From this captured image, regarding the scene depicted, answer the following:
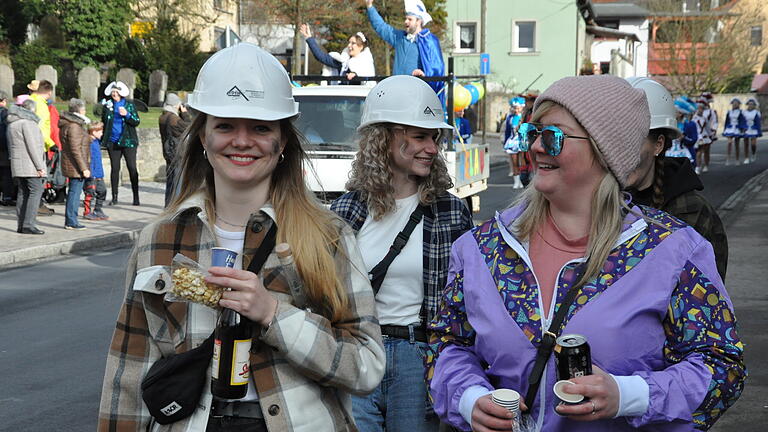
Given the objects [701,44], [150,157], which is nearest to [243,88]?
[150,157]

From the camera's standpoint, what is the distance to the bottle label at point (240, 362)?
2363 millimetres

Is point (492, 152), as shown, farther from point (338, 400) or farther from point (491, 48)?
point (338, 400)

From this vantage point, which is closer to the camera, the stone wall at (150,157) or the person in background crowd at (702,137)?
the stone wall at (150,157)

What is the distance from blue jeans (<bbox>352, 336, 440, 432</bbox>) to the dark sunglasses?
136cm

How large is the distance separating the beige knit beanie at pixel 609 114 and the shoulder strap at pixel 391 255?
1376 millimetres

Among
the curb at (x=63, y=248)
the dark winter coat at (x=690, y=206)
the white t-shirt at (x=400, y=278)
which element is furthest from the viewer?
the curb at (x=63, y=248)

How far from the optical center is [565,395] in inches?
89.7

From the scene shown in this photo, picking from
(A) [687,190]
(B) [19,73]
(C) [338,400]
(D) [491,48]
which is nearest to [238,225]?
(C) [338,400]

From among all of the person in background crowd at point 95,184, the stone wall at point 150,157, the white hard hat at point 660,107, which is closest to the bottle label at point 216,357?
the white hard hat at point 660,107

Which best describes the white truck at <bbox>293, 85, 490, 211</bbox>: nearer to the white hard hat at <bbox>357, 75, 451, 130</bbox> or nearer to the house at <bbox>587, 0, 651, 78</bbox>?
the white hard hat at <bbox>357, 75, 451, 130</bbox>

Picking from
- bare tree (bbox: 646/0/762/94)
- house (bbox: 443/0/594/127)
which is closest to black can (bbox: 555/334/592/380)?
house (bbox: 443/0/594/127)

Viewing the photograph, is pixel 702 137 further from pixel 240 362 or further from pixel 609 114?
pixel 240 362

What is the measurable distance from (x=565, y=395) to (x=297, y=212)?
90 cm

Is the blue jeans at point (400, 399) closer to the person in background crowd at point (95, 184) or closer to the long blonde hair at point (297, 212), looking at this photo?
the long blonde hair at point (297, 212)
